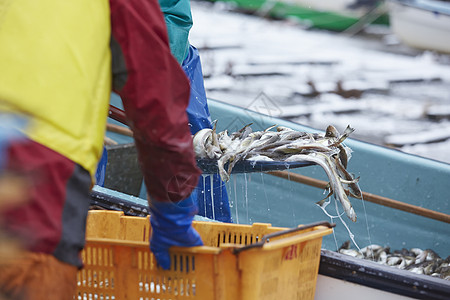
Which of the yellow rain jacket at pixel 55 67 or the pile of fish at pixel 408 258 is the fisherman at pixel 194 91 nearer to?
the pile of fish at pixel 408 258

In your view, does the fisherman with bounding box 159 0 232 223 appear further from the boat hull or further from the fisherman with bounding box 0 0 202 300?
the boat hull

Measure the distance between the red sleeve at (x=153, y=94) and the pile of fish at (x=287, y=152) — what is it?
3.64 ft

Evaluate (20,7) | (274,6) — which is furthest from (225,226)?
(274,6)

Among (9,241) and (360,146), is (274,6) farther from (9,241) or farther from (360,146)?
(9,241)

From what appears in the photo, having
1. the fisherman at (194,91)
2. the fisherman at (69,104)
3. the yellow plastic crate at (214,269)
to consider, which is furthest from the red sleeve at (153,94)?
the fisherman at (194,91)

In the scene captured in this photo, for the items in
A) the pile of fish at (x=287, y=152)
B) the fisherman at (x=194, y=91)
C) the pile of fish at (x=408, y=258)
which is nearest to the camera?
the pile of fish at (x=287, y=152)

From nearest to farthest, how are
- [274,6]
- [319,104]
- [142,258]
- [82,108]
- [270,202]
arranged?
1. [82,108]
2. [142,258]
3. [270,202]
4. [319,104]
5. [274,6]

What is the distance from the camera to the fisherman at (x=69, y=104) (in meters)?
1.69

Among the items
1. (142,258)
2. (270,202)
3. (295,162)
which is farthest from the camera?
(270,202)

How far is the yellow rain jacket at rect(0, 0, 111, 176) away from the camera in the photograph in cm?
170

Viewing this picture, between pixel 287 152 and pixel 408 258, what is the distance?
1855mm

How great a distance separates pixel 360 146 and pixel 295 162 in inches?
78.3

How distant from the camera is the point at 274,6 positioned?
1958 centimetres

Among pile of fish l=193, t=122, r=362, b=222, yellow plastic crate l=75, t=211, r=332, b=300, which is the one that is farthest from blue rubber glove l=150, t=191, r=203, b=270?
pile of fish l=193, t=122, r=362, b=222
